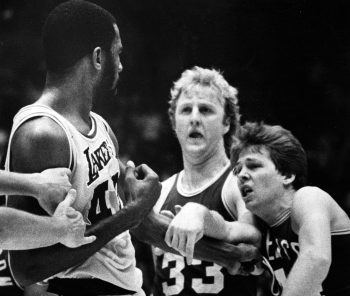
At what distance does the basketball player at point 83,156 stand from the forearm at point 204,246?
0.04 m

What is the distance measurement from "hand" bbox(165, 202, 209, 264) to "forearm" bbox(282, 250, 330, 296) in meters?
0.26

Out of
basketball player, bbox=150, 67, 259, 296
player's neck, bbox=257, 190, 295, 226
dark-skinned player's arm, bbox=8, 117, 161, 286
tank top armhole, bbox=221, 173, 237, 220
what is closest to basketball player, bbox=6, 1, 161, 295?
dark-skinned player's arm, bbox=8, 117, 161, 286

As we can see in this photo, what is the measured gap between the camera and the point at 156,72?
169cm

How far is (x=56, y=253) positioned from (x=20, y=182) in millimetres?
194

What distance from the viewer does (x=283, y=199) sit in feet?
5.70

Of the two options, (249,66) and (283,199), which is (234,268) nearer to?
(283,199)

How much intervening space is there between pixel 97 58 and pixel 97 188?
333 mm

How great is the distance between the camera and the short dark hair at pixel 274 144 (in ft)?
5.63

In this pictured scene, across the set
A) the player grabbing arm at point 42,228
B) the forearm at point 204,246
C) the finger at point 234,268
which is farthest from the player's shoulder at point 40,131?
the finger at point 234,268

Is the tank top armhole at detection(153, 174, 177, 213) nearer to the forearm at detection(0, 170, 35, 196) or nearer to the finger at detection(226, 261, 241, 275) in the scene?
the finger at detection(226, 261, 241, 275)

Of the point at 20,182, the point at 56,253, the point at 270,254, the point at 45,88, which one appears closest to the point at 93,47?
the point at 45,88

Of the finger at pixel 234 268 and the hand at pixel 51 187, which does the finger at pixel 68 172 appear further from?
the finger at pixel 234 268

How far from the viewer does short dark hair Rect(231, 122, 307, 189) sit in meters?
1.71

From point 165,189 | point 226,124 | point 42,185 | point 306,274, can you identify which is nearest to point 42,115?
point 42,185
